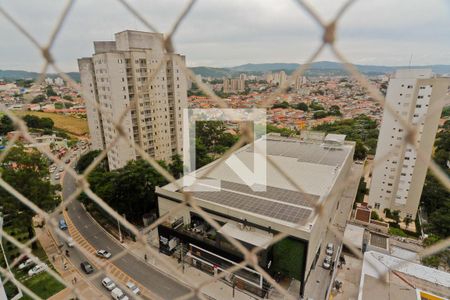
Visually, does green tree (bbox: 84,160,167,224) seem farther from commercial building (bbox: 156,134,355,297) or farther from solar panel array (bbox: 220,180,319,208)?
solar panel array (bbox: 220,180,319,208)

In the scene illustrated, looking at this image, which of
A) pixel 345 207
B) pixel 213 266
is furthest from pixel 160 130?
pixel 345 207

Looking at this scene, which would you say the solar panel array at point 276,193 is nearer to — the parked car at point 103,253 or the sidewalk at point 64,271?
the parked car at point 103,253

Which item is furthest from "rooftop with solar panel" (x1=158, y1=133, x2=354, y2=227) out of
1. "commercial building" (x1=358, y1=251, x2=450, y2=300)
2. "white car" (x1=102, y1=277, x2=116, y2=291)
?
"white car" (x1=102, y1=277, x2=116, y2=291)

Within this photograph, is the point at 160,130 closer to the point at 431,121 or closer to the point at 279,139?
the point at 279,139

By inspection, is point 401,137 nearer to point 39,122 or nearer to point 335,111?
point 335,111

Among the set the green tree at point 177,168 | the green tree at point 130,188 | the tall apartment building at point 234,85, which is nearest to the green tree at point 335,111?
the tall apartment building at point 234,85

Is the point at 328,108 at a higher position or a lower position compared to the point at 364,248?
higher

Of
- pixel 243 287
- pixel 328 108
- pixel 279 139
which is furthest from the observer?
pixel 328 108
